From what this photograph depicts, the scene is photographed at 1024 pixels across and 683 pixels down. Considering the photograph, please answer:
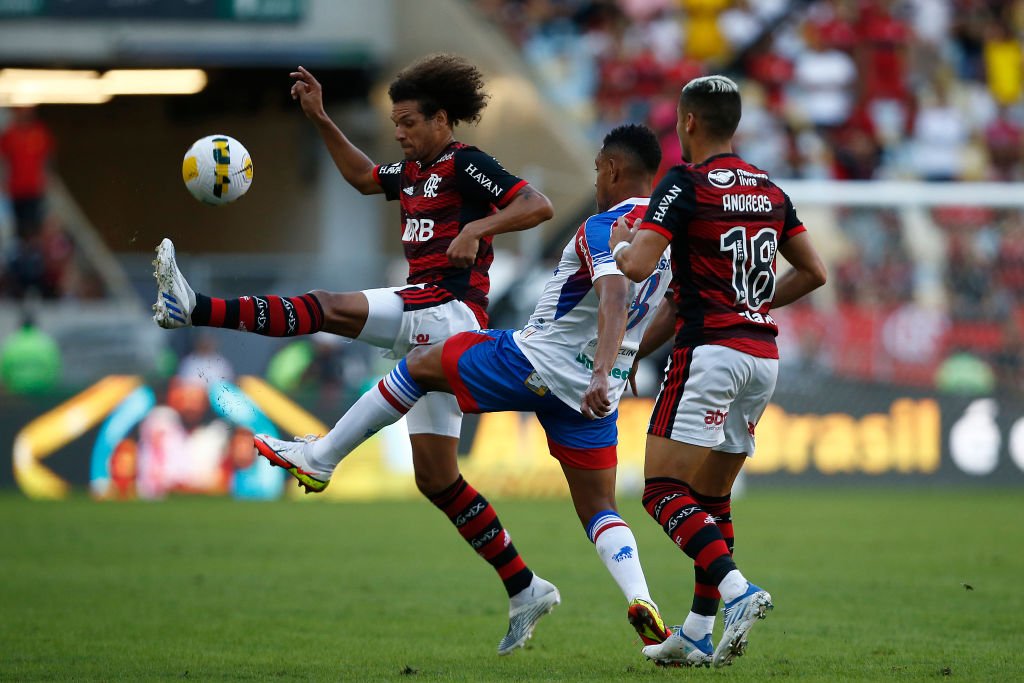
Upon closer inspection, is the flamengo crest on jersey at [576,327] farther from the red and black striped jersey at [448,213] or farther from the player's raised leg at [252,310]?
the player's raised leg at [252,310]

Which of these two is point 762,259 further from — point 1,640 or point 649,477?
point 1,640

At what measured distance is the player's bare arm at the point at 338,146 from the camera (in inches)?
293

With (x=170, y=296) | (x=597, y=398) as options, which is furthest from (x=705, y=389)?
(x=170, y=296)

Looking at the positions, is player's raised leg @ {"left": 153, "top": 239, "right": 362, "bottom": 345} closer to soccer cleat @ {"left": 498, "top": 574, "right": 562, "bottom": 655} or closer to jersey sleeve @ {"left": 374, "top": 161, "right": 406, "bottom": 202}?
jersey sleeve @ {"left": 374, "top": 161, "right": 406, "bottom": 202}

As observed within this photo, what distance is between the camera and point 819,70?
2275 centimetres

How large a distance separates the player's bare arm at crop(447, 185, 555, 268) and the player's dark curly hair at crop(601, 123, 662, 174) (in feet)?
1.33

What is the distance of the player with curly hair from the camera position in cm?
657

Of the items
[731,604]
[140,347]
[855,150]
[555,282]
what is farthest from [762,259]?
[855,150]

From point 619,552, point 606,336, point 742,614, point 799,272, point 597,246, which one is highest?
point 597,246

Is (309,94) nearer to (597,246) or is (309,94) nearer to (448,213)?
(448,213)

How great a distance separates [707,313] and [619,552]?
3.64 ft

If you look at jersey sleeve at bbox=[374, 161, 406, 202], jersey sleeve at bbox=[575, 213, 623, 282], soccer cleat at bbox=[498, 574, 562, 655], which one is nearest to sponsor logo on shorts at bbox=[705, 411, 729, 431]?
jersey sleeve at bbox=[575, 213, 623, 282]

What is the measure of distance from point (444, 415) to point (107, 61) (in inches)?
609

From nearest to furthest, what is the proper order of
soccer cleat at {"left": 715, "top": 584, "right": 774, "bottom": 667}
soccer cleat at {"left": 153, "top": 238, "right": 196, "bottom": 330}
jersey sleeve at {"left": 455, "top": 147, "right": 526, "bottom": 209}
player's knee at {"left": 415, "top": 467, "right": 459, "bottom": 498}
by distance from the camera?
soccer cleat at {"left": 715, "top": 584, "right": 774, "bottom": 667}
soccer cleat at {"left": 153, "top": 238, "right": 196, "bottom": 330}
jersey sleeve at {"left": 455, "top": 147, "right": 526, "bottom": 209}
player's knee at {"left": 415, "top": 467, "right": 459, "bottom": 498}
